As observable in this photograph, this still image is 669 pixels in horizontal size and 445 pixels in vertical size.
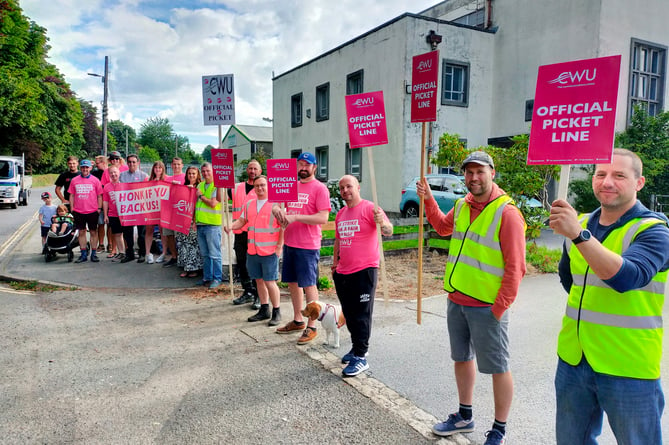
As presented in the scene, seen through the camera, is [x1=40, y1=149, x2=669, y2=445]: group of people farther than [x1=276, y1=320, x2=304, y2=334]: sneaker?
No

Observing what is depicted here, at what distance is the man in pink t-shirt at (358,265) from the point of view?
15.3 feet

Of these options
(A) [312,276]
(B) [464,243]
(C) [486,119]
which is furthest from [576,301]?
(C) [486,119]

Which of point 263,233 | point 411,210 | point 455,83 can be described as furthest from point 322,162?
point 263,233

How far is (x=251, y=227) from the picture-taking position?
20.3 feet

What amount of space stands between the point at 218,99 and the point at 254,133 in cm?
4932

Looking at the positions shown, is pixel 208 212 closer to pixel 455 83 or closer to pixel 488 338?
pixel 488 338

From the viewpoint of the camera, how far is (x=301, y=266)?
554 cm

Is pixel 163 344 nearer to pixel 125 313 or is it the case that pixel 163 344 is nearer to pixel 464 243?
pixel 125 313

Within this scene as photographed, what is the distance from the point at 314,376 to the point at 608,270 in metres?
3.16

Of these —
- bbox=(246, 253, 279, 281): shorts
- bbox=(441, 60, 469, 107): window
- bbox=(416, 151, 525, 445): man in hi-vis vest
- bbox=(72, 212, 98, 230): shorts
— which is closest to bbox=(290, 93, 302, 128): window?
bbox=(441, 60, 469, 107): window

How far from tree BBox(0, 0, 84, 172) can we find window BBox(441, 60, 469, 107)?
23.5m

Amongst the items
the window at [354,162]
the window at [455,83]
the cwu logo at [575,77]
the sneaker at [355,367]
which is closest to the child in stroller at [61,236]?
the sneaker at [355,367]

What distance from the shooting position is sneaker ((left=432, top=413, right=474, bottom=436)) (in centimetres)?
354

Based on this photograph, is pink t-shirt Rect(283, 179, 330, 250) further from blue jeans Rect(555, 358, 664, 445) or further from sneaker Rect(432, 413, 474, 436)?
blue jeans Rect(555, 358, 664, 445)
